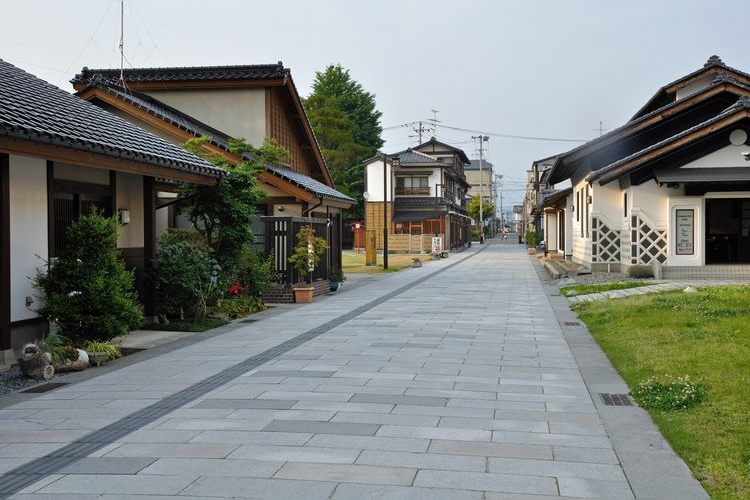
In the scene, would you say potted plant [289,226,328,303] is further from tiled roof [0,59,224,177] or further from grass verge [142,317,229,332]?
tiled roof [0,59,224,177]

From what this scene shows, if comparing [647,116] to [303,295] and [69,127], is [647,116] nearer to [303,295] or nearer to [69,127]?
[303,295]

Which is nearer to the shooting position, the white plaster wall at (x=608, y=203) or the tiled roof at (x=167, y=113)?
the tiled roof at (x=167, y=113)

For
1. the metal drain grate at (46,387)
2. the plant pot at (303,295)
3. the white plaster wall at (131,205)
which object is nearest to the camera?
the metal drain grate at (46,387)

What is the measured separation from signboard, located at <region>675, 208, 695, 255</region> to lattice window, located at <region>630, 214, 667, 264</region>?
1.32 feet

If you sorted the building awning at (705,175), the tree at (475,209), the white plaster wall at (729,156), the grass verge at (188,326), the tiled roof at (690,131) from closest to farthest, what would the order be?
1. the grass verge at (188,326)
2. the tiled roof at (690,131)
3. the building awning at (705,175)
4. the white plaster wall at (729,156)
5. the tree at (475,209)

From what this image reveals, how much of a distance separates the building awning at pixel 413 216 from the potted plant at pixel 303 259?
125 ft

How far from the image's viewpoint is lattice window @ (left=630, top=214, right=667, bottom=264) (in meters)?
21.8

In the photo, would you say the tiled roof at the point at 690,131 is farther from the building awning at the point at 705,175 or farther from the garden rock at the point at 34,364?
the garden rock at the point at 34,364

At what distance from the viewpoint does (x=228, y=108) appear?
22000 millimetres

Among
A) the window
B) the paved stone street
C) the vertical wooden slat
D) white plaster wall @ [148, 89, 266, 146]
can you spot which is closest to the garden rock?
the paved stone street

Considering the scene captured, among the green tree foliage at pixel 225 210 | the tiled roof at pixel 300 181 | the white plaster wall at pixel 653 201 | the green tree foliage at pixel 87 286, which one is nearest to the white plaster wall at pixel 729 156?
the white plaster wall at pixel 653 201

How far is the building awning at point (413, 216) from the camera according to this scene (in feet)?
184

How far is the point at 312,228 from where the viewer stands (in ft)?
61.4

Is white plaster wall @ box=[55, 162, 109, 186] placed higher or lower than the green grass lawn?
higher
